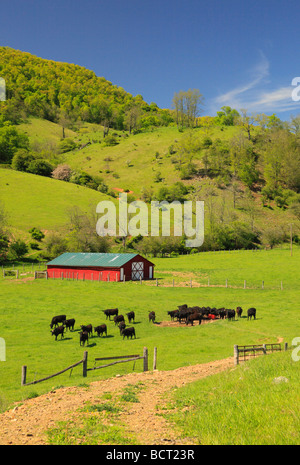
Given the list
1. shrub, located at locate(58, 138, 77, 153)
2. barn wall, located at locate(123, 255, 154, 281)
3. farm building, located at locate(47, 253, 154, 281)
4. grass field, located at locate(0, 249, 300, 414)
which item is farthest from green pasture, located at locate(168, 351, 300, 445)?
shrub, located at locate(58, 138, 77, 153)

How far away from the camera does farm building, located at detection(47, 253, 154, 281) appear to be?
2149 inches

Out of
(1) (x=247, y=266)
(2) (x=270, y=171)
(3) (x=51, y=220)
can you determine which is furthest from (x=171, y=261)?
(2) (x=270, y=171)

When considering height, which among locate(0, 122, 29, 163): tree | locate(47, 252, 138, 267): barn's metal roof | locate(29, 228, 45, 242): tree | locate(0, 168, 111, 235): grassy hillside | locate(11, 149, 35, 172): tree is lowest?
locate(47, 252, 138, 267): barn's metal roof

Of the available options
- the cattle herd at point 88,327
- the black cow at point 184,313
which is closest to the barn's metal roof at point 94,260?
the black cow at point 184,313

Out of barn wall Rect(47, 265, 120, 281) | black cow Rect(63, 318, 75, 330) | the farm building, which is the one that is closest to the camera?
black cow Rect(63, 318, 75, 330)

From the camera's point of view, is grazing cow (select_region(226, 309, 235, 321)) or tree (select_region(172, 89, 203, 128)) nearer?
grazing cow (select_region(226, 309, 235, 321))

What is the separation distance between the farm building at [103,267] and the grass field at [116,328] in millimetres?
5571

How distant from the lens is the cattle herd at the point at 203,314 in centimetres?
3051

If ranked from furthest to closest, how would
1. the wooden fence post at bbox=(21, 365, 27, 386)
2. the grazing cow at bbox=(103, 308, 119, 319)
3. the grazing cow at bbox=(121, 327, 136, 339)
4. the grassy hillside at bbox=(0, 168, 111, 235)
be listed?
the grassy hillside at bbox=(0, 168, 111, 235) → the grazing cow at bbox=(103, 308, 119, 319) → the grazing cow at bbox=(121, 327, 136, 339) → the wooden fence post at bbox=(21, 365, 27, 386)

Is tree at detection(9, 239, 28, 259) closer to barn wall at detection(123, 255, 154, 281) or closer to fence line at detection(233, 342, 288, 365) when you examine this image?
barn wall at detection(123, 255, 154, 281)

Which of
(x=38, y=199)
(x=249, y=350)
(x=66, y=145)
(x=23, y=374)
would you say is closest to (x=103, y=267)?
(x=23, y=374)

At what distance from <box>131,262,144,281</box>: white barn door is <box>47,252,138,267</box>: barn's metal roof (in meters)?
1.47

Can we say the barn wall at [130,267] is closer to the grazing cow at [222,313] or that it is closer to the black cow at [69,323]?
the grazing cow at [222,313]

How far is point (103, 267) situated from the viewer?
181 ft
